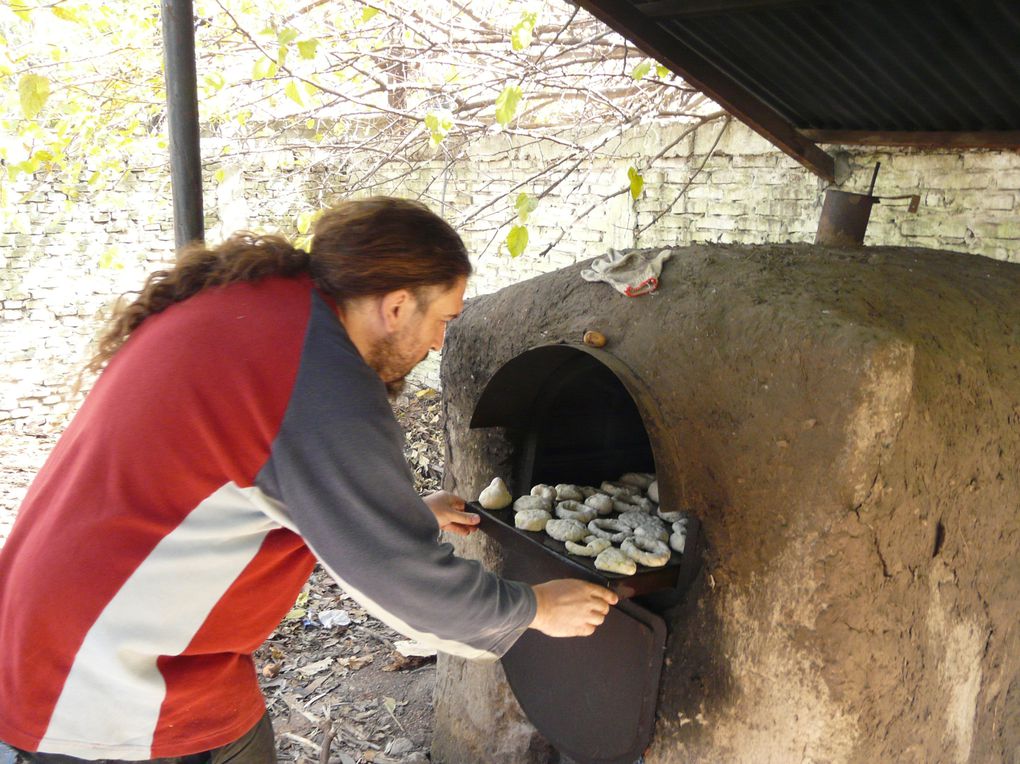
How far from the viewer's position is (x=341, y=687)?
3594 mm

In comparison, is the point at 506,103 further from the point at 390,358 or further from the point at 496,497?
the point at 390,358

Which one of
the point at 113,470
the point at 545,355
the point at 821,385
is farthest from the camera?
the point at 545,355

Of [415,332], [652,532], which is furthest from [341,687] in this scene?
[415,332]

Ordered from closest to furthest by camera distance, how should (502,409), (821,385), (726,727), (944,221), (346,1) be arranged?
(821,385) → (726,727) → (502,409) → (944,221) → (346,1)

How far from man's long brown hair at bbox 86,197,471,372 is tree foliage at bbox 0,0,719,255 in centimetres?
218

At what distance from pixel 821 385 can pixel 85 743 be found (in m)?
1.48

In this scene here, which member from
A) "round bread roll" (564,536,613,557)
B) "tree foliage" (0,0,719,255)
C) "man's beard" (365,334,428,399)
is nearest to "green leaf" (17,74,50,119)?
"tree foliage" (0,0,719,255)

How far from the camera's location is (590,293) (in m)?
2.36

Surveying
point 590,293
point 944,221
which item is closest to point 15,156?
point 590,293

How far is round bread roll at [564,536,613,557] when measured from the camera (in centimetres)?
191

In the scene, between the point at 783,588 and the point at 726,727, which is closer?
the point at 783,588

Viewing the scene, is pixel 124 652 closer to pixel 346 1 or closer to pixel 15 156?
pixel 15 156

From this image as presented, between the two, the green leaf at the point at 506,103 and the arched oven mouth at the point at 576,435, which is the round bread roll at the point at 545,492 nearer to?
the arched oven mouth at the point at 576,435

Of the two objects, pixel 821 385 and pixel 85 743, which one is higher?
pixel 821 385
